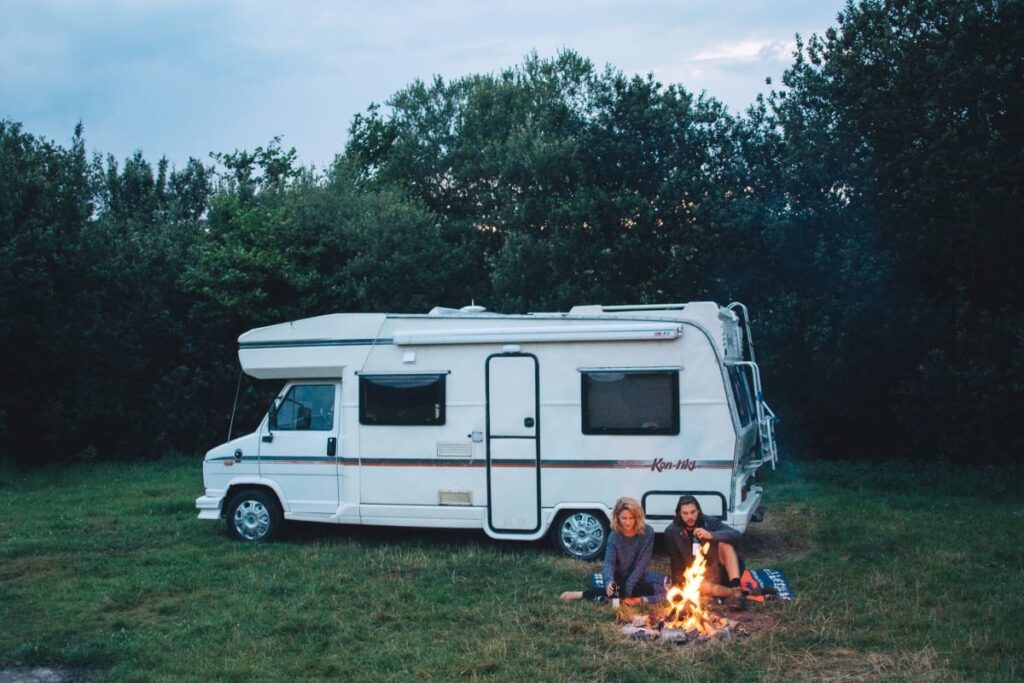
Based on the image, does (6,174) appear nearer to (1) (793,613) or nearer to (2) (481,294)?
(2) (481,294)

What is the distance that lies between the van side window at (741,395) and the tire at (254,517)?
17.6 ft

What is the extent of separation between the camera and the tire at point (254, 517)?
1163 cm

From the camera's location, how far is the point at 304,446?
11.4m

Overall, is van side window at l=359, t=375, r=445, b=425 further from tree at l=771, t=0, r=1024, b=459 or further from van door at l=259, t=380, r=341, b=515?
tree at l=771, t=0, r=1024, b=459

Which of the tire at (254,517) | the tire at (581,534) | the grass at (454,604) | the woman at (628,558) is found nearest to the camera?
the grass at (454,604)

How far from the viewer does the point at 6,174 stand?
18.0m

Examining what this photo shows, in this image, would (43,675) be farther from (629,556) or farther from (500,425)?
(500,425)

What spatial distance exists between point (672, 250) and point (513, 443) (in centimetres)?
879

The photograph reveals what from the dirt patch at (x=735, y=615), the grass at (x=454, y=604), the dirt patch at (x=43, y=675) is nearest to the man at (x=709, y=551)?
the dirt patch at (x=735, y=615)

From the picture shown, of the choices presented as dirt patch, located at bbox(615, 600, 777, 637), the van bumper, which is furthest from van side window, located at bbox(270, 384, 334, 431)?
dirt patch, located at bbox(615, 600, 777, 637)

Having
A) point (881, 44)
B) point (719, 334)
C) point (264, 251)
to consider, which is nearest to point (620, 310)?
point (719, 334)

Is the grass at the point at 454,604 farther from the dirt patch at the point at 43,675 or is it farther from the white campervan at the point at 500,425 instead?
the white campervan at the point at 500,425

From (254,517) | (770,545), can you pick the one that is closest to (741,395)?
(770,545)

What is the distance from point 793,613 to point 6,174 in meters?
16.0
